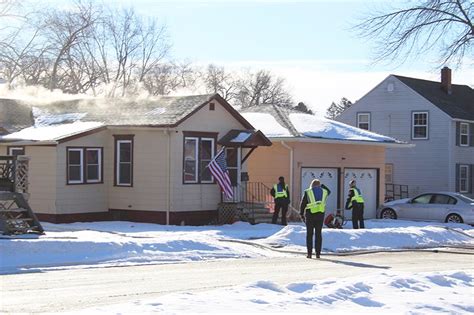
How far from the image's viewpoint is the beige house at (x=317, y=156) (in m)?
34.3

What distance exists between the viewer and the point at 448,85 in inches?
2055

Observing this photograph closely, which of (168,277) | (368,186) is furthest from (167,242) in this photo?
(368,186)

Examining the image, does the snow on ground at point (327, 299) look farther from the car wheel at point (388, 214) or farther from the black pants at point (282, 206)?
the car wheel at point (388, 214)

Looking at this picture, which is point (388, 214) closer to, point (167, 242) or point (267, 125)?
point (267, 125)

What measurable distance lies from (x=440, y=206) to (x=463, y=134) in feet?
47.9

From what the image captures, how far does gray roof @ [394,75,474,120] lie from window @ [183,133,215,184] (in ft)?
68.0

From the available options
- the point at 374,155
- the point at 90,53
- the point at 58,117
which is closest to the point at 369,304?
Result: the point at 58,117

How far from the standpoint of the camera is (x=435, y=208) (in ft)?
115

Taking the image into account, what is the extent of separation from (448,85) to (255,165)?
21.3 m

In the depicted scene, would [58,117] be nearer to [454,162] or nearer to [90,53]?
[454,162]

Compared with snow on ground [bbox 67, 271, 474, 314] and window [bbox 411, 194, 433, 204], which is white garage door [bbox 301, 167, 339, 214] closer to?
window [bbox 411, 194, 433, 204]

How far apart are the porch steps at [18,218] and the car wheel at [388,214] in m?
18.9

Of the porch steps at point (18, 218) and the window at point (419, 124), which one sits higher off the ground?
the window at point (419, 124)

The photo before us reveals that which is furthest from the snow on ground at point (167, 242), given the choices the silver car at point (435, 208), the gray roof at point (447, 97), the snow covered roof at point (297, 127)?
the gray roof at point (447, 97)
